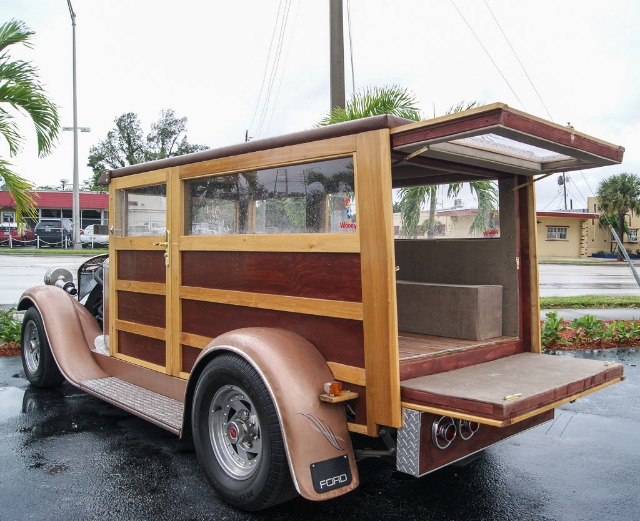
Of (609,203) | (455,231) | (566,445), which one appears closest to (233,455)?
(455,231)

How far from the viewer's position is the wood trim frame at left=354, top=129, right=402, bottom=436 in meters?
2.96

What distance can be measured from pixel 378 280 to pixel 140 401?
2.28m

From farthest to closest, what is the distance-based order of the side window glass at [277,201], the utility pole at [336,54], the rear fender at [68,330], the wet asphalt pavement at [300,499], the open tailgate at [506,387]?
the utility pole at [336,54]
the rear fender at [68,330]
the wet asphalt pavement at [300,499]
the side window glass at [277,201]
the open tailgate at [506,387]

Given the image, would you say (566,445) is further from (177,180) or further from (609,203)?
(609,203)

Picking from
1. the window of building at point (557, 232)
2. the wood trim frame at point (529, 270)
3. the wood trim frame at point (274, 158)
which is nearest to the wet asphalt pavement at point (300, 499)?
the wood trim frame at point (529, 270)

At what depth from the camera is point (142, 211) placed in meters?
4.77

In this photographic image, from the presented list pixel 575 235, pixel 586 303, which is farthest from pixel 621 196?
pixel 586 303

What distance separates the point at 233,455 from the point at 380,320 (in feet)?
4.05

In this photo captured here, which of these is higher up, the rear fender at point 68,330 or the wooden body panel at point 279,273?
the wooden body panel at point 279,273

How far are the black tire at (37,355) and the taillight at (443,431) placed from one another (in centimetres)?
375

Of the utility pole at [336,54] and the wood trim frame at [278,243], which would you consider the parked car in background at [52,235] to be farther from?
the wood trim frame at [278,243]

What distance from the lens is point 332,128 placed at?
3205mm

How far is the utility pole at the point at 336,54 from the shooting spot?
34.2 feet

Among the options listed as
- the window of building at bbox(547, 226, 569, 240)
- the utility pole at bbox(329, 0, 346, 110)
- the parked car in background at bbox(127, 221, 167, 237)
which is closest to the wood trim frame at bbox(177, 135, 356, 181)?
the parked car in background at bbox(127, 221, 167, 237)
